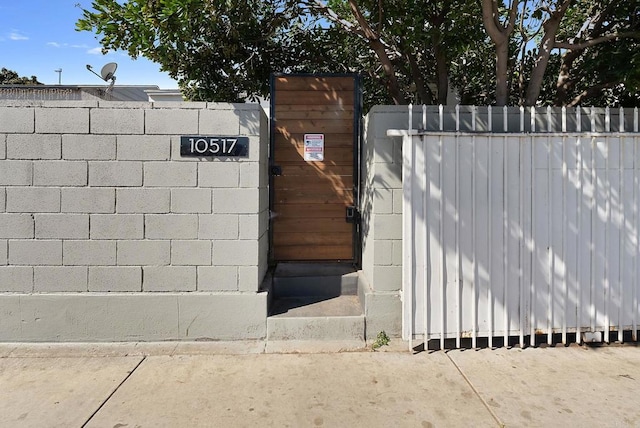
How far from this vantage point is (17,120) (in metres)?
4.09

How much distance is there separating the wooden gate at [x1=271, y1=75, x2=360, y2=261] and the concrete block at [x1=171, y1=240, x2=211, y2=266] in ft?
3.77

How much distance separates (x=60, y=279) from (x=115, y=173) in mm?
1145

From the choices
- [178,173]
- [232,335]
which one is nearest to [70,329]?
[232,335]

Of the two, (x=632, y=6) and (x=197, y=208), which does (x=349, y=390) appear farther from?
(x=632, y=6)

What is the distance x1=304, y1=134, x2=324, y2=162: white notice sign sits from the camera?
5285mm

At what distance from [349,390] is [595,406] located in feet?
5.80

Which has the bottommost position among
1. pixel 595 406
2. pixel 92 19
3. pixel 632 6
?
pixel 595 406

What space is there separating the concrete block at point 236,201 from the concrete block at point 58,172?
1.27 m

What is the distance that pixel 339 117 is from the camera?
5301mm

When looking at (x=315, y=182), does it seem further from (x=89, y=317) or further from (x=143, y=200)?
(x=89, y=317)

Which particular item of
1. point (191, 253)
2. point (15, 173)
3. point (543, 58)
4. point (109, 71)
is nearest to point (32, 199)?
point (15, 173)

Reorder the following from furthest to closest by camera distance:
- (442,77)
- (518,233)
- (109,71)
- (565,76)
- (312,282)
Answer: (109,71) → (442,77) → (565,76) → (312,282) → (518,233)

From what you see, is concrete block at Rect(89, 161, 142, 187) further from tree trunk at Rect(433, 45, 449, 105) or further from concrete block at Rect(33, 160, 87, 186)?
tree trunk at Rect(433, 45, 449, 105)

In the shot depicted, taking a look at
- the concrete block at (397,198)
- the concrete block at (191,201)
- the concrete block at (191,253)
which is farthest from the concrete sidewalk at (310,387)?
the concrete block at (397,198)
